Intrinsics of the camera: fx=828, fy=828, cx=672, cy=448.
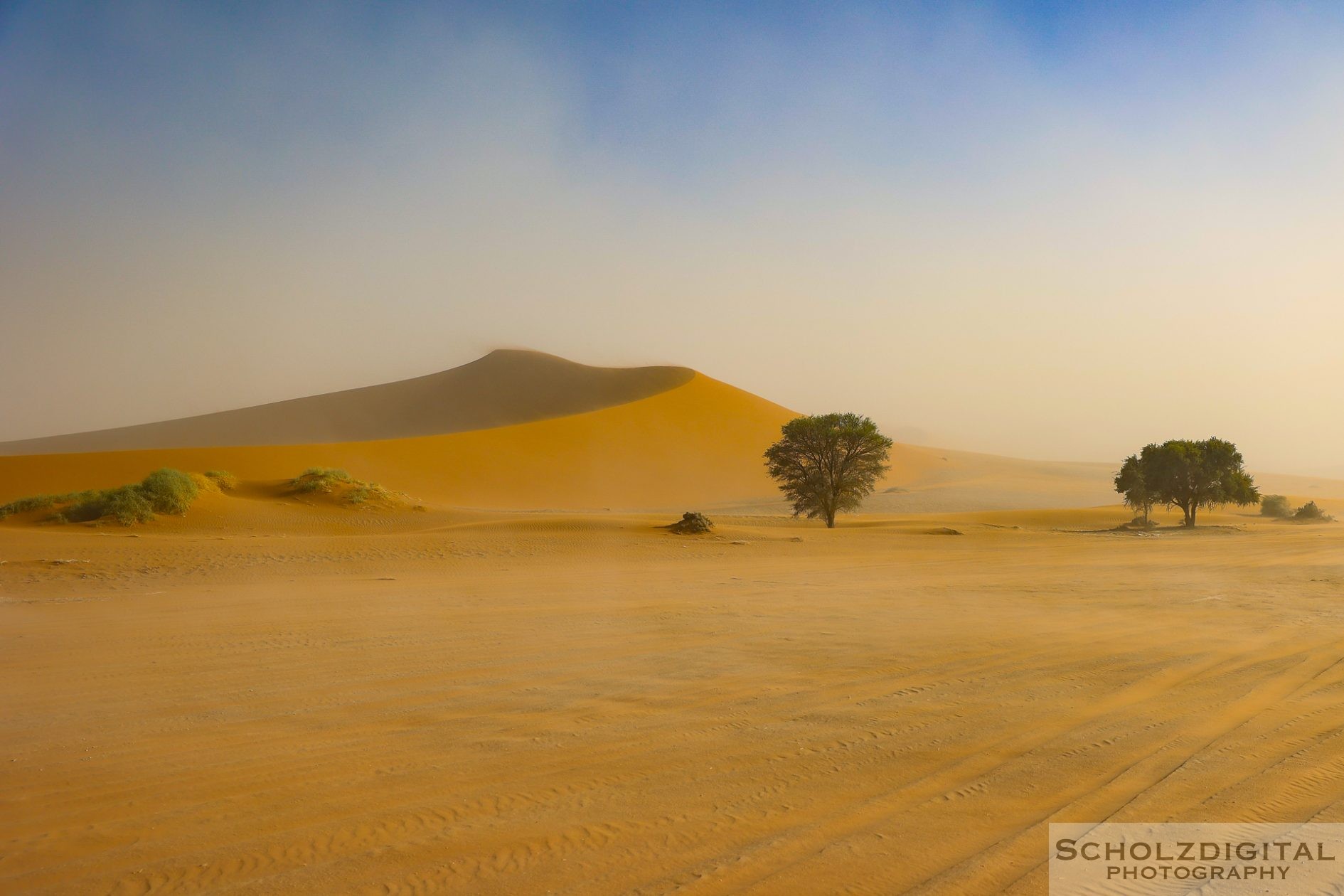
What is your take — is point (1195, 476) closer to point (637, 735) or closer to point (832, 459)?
point (832, 459)

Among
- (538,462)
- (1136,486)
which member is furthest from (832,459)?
(538,462)

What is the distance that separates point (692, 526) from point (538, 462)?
46.2 metres

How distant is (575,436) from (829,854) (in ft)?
254

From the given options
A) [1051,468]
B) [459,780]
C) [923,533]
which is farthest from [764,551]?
[1051,468]

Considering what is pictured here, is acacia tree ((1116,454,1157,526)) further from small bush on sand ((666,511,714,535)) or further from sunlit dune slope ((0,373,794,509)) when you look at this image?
sunlit dune slope ((0,373,794,509))

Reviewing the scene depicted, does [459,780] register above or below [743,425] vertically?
below

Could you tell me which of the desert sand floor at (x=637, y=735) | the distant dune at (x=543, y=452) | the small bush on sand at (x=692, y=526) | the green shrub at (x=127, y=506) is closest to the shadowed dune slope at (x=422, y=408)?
the distant dune at (x=543, y=452)

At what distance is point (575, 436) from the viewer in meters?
80.8

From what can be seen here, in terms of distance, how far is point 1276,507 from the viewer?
166ft

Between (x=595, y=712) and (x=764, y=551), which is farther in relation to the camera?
(x=764, y=551)

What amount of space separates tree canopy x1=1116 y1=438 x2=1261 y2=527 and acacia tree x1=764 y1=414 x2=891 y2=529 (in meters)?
14.4

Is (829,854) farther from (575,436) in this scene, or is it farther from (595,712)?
(575,436)

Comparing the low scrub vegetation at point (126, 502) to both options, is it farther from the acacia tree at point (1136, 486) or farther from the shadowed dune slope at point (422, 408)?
the shadowed dune slope at point (422, 408)

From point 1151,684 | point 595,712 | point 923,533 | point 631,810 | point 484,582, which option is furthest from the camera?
point 923,533
